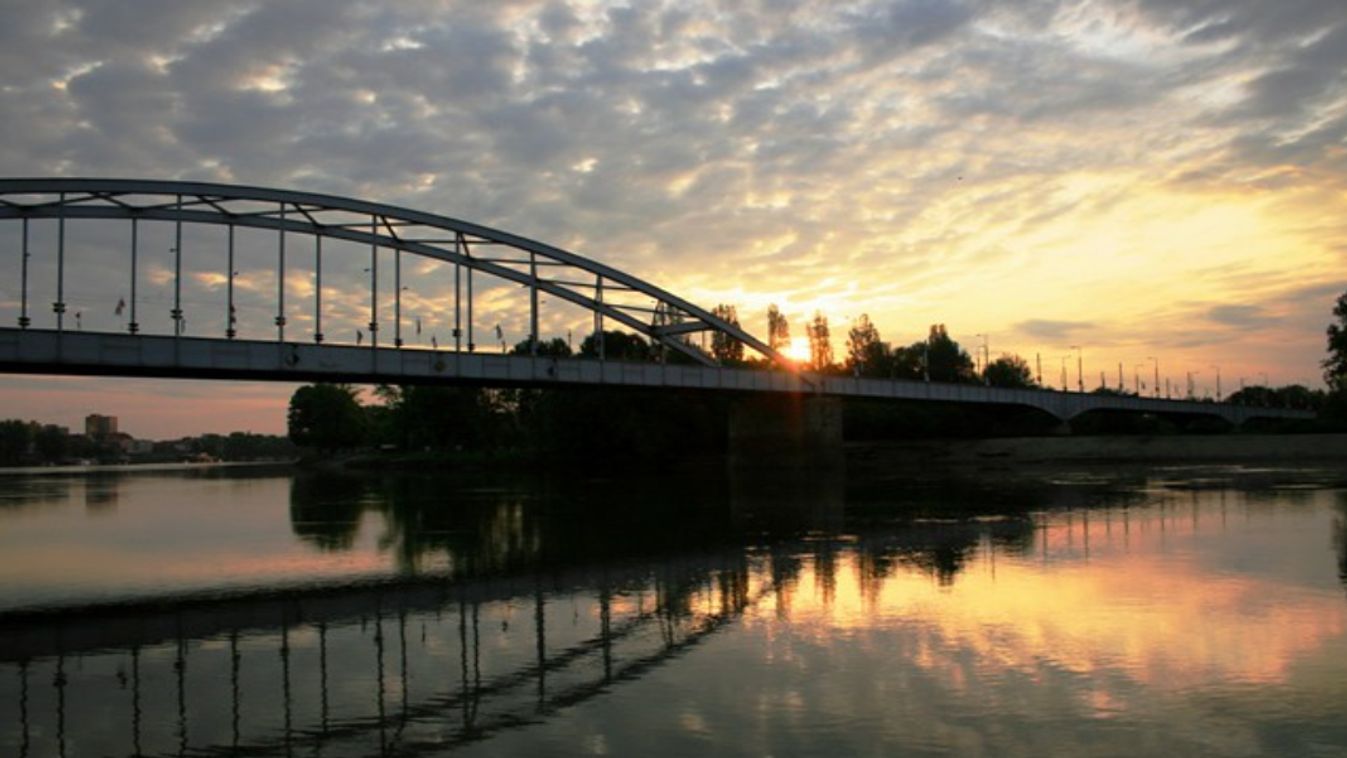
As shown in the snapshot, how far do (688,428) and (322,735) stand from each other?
99.6 m

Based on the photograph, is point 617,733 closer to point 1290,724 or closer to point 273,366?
point 1290,724

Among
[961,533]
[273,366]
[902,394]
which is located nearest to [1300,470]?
[902,394]

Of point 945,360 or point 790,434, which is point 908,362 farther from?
point 790,434

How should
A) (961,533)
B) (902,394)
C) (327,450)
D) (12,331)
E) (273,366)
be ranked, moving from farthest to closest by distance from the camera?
(327,450), (902,394), (273,366), (12,331), (961,533)

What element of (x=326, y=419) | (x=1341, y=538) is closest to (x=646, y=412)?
(x=1341, y=538)

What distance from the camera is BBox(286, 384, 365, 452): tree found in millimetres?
187375

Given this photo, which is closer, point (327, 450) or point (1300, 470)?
point (1300, 470)

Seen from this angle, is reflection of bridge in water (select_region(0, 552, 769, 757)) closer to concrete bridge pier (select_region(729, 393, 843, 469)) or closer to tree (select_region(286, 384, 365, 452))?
concrete bridge pier (select_region(729, 393, 843, 469))

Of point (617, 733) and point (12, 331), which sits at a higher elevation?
point (12, 331)

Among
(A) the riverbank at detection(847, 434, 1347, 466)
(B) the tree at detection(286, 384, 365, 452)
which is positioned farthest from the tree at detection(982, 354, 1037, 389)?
(B) the tree at detection(286, 384, 365, 452)

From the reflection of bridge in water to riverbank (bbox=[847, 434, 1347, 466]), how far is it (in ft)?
253

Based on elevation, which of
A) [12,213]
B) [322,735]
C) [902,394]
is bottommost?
[322,735]

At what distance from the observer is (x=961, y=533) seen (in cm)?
3045

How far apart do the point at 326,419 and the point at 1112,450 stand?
137 meters
